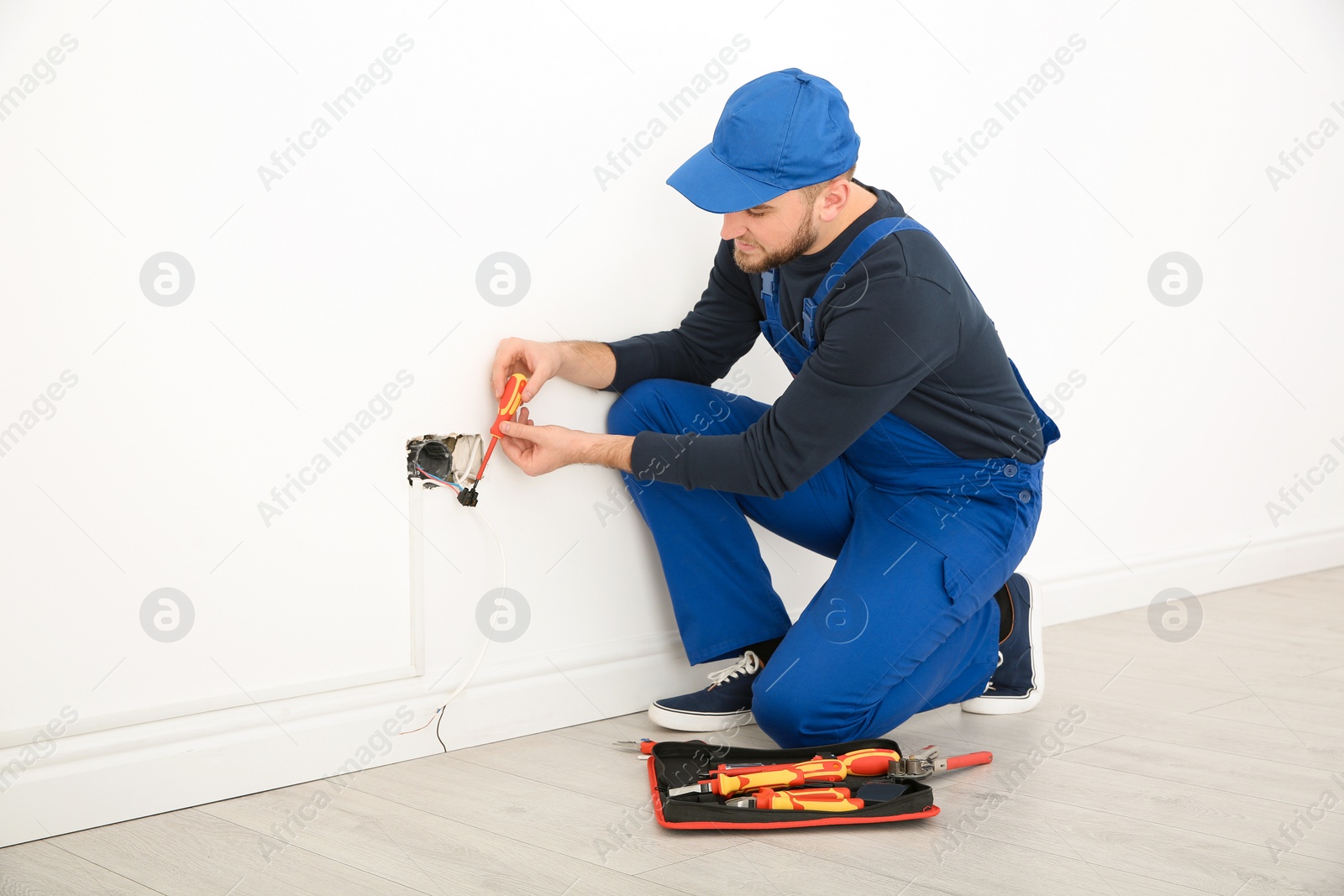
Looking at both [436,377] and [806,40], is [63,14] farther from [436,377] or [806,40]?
[806,40]

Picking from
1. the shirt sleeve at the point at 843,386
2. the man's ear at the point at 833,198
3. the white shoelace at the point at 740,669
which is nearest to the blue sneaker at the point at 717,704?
the white shoelace at the point at 740,669

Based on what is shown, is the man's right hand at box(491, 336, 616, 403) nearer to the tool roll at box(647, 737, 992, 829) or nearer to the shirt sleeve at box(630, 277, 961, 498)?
the shirt sleeve at box(630, 277, 961, 498)

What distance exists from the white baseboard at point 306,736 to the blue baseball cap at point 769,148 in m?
0.80

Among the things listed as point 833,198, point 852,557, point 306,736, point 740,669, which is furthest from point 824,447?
point 306,736

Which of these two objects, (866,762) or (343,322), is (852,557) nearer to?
(866,762)

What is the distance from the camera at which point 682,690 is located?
6.41ft

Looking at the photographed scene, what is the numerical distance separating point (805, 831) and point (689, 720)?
1.35 feet

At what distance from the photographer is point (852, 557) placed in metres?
1.75

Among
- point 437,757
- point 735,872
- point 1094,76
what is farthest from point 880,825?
point 1094,76

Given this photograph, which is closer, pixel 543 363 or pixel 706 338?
pixel 543 363

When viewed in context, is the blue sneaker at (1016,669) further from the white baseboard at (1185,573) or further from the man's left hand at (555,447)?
the man's left hand at (555,447)

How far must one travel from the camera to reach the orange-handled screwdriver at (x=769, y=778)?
4.64 ft

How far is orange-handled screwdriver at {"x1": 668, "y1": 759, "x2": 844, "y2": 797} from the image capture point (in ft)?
4.64

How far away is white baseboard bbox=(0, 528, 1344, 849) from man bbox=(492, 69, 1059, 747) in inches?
5.0
